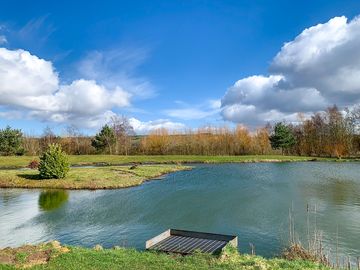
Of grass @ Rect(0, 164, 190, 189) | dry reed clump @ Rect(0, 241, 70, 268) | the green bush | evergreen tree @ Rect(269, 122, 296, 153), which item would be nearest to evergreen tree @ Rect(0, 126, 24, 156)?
Answer: grass @ Rect(0, 164, 190, 189)

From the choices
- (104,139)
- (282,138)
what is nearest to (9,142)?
(104,139)

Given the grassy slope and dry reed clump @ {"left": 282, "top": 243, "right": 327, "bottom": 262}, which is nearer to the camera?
the grassy slope

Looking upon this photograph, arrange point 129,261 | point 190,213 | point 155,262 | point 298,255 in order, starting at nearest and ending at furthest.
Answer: point 155,262 < point 129,261 < point 298,255 < point 190,213

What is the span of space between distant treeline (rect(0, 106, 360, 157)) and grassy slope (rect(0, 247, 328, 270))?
81533 millimetres

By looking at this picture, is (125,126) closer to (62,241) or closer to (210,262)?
(62,241)

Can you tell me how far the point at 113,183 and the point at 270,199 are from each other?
765 inches

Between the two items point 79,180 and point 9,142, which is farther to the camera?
point 9,142

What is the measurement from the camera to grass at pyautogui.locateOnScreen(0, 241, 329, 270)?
13.2 m

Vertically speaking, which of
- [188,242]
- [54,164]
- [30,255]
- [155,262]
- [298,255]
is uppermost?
[54,164]

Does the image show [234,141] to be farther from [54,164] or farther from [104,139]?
[54,164]

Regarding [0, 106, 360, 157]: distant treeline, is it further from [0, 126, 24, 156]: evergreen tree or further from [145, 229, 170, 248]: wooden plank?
[145, 229, 170, 248]: wooden plank

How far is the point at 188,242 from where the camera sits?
1739 cm

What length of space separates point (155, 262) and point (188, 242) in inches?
150

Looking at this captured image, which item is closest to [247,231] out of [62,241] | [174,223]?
[174,223]
